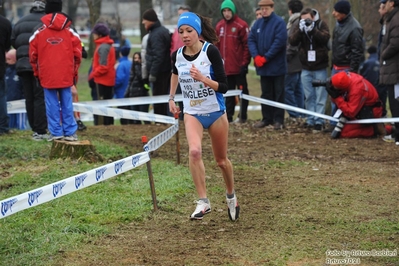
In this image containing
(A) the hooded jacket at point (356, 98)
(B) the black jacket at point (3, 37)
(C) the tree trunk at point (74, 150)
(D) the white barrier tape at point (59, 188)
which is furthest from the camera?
(A) the hooded jacket at point (356, 98)

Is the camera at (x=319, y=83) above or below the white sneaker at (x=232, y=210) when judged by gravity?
above

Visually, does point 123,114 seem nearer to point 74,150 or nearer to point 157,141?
point 74,150

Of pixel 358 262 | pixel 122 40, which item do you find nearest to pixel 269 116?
pixel 358 262

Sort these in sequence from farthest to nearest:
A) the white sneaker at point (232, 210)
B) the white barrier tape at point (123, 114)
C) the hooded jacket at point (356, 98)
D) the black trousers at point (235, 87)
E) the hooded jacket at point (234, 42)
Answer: the black trousers at point (235, 87), the hooded jacket at point (234, 42), the hooded jacket at point (356, 98), the white barrier tape at point (123, 114), the white sneaker at point (232, 210)

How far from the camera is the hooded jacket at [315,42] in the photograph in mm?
14359

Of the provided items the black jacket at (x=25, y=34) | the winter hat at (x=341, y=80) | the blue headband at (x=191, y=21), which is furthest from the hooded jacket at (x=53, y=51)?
the winter hat at (x=341, y=80)

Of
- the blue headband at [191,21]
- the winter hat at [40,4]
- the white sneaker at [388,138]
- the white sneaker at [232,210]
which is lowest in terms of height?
the white sneaker at [388,138]

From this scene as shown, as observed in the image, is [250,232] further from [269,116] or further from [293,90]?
[293,90]

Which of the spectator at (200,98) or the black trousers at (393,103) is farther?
the black trousers at (393,103)

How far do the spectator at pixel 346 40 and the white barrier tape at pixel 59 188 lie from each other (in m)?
6.94

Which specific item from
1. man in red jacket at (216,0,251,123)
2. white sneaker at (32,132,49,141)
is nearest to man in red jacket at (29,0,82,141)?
white sneaker at (32,132,49,141)

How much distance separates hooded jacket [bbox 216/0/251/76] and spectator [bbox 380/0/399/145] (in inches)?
132

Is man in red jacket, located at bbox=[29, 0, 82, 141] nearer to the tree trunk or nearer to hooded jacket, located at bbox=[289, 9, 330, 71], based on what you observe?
the tree trunk

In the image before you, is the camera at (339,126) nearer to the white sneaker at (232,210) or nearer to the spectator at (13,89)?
the white sneaker at (232,210)
